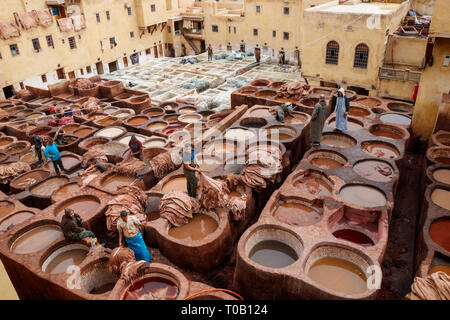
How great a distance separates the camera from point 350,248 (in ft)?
20.3

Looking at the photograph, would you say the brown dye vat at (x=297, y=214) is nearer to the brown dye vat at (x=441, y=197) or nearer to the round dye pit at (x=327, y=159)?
the round dye pit at (x=327, y=159)

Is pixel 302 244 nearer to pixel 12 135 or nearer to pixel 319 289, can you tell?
pixel 319 289

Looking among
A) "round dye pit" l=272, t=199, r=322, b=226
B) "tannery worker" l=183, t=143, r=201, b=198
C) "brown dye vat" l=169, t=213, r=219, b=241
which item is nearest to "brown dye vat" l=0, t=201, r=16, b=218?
"brown dye vat" l=169, t=213, r=219, b=241

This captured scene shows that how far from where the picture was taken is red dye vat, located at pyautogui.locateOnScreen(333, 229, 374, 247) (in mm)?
6945

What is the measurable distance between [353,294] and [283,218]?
2356 millimetres

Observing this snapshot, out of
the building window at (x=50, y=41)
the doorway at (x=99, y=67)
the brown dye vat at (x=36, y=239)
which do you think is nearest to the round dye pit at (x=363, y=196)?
the brown dye vat at (x=36, y=239)

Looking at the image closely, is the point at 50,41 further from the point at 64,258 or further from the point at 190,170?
the point at 190,170

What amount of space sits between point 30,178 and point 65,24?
59.9 ft

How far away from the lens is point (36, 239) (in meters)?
7.76

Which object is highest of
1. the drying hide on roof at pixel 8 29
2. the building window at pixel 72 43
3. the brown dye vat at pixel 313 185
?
the drying hide on roof at pixel 8 29

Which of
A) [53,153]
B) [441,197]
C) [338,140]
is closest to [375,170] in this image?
[441,197]

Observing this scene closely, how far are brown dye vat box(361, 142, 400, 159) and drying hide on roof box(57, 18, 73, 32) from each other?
23666mm

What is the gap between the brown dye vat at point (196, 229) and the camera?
7329 millimetres

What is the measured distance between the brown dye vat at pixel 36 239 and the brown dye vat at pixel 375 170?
299 inches
